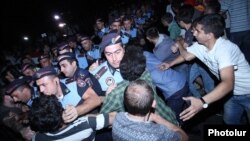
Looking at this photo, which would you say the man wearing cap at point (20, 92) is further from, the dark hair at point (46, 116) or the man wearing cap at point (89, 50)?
the man wearing cap at point (89, 50)

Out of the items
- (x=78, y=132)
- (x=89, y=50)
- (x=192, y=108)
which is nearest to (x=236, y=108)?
(x=192, y=108)

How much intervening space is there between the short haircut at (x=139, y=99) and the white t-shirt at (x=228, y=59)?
1292 mm

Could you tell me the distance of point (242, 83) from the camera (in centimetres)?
338

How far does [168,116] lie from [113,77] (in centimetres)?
100

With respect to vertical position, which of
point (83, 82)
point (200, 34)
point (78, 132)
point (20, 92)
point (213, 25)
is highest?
point (213, 25)

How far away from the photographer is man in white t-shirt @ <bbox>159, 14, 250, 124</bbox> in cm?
287

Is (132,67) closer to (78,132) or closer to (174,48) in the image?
(78,132)

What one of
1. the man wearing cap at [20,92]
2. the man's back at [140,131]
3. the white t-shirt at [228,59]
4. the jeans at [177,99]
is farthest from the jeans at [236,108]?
the man wearing cap at [20,92]

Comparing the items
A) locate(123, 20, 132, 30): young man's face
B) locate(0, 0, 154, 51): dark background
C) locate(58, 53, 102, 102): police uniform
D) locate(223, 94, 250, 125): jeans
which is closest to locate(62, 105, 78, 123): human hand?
locate(58, 53, 102, 102): police uniform

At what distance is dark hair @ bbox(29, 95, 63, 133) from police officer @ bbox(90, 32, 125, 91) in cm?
107

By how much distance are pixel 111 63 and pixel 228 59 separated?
153 cm

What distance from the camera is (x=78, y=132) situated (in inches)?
97.2

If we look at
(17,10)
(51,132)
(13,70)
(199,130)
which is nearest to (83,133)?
(51,132)

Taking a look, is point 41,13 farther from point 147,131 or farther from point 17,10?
point 147,131
